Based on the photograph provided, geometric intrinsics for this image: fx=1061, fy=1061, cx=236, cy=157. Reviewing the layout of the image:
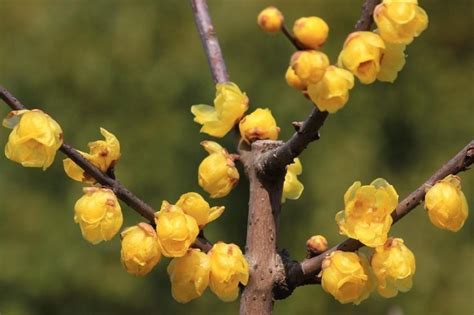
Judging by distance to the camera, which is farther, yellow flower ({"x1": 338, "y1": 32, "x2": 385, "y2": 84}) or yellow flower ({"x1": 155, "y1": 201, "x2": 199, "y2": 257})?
yellow flower ({"x1": 155, "y1": 201, "x2": 199, "y2": 257})

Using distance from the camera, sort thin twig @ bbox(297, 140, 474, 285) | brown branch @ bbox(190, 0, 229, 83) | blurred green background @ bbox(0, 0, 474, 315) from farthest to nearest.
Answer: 1. blurred green background @ bbox(0, 0, 474, 315)
2. brown branch @ bbox(190, 0, 229, 83)
3. thin twig @ bbox(297, 140, 474, 285)

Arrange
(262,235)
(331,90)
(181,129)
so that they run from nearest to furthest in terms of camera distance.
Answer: (331,90), (262,235), (181,129)

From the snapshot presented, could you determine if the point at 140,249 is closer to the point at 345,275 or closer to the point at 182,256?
the point at 182,256

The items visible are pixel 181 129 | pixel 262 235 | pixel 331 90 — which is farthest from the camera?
pixel 181 129

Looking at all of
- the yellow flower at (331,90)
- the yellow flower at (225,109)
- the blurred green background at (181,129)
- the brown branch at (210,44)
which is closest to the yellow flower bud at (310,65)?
the yellow flower at (331,90)

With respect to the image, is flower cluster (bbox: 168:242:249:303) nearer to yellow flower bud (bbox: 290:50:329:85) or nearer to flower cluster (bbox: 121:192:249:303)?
flower cluster (bbox: 121:192:249:303)

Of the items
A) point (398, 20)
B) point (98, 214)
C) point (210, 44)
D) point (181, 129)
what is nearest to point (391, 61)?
point (398, 20)

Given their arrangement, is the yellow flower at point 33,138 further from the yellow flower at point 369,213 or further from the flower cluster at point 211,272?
the yellow flower at point 369,213

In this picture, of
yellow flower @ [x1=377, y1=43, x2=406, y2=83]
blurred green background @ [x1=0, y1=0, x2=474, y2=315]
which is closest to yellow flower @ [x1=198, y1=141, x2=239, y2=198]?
yellow flower @ [x1=377, y1=43, x2=406, y2=83]
